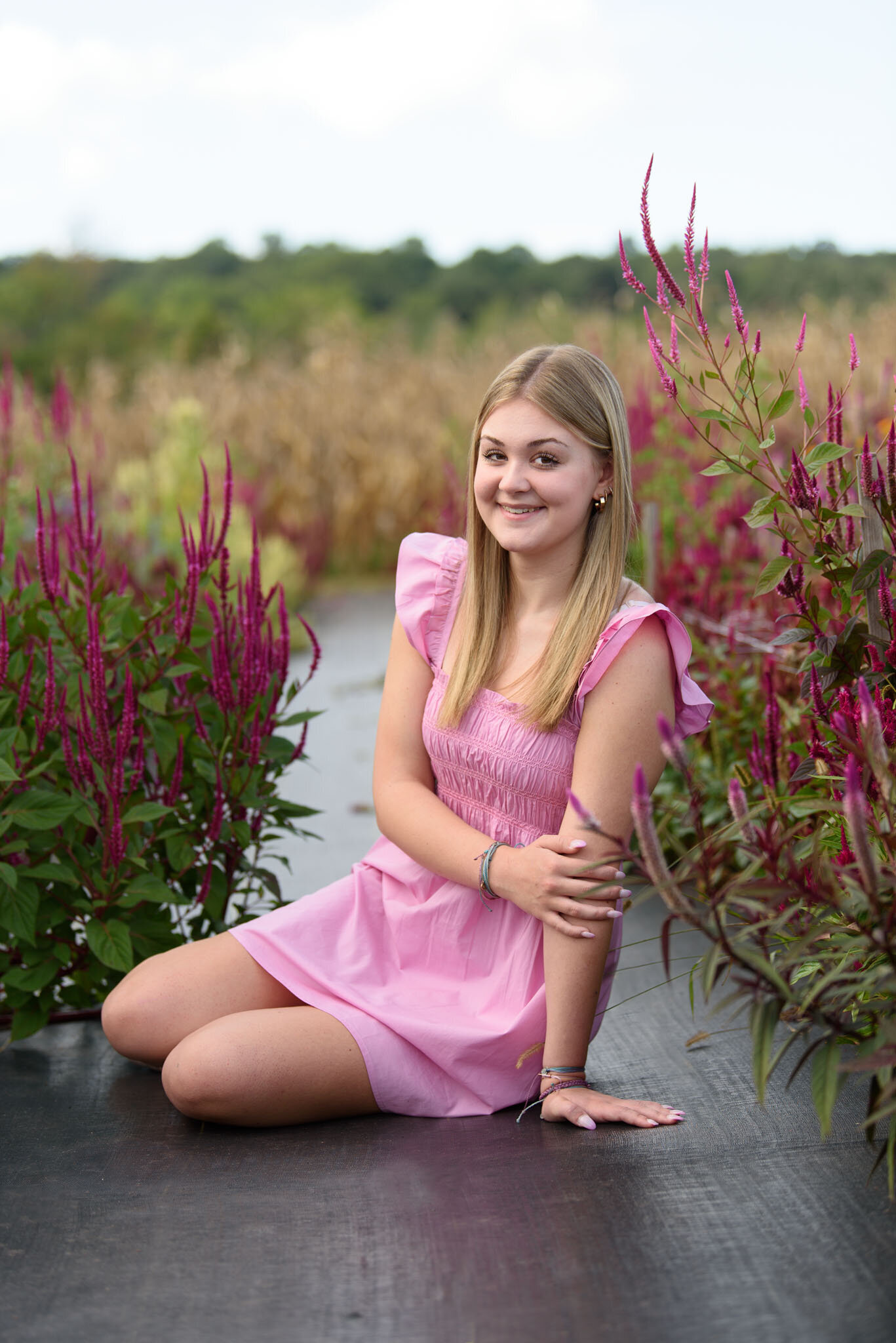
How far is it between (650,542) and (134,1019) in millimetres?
2505

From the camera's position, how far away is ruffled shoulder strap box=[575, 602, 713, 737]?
2.02 meters

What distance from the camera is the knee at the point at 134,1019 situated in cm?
223

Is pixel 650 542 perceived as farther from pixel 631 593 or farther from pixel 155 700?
pixel 155 700

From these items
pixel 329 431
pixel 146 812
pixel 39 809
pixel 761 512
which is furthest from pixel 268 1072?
pixel 329 431

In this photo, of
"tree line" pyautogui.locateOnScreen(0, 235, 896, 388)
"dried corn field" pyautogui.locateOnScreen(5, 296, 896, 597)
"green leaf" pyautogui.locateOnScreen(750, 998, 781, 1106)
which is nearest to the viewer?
"green leaf" pyautogui.locateOnScreen(750, 998, 781, 1106)

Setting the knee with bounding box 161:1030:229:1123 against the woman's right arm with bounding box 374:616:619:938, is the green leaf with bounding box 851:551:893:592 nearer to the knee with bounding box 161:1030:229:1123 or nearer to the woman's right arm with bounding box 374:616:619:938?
the woman's right arm with bounding box 374:616:619:938

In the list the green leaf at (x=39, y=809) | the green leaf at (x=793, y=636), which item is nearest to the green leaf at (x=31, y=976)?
the green leaf at (x=39, y=809)

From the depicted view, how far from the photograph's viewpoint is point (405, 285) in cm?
3666

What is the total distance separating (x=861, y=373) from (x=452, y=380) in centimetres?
483

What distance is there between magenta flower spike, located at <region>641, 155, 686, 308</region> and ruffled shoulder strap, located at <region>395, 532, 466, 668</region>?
2.59ft

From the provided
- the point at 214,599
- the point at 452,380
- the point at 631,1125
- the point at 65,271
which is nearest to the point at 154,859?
the point at 214,599

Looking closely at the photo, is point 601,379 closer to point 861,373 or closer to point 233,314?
point 861,373

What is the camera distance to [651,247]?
1626 millimetres

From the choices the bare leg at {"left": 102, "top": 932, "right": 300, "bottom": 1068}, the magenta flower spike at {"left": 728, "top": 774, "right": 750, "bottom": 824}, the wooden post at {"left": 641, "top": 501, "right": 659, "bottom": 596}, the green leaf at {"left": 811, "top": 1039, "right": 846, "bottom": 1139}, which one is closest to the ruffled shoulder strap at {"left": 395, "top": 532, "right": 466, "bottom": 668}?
the bare leg at {"left": 102, "top": 932, "right": 300, "bottom": 1068}
